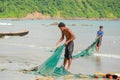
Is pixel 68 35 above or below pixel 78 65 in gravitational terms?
above

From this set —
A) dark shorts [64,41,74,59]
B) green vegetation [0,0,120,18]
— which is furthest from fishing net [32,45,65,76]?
green vegetation [0,0,120,18]

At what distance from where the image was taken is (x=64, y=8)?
17050cm

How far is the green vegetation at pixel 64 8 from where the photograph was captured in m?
164

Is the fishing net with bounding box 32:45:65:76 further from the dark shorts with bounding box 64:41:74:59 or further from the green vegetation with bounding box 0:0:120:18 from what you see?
the green vegetation with bounding box 0:0:120:18

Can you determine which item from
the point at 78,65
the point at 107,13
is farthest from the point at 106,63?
the point at 107,13

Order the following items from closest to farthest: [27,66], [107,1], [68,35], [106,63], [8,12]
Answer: [68,35], [27,66], [106,63], [8,12], [107,1]

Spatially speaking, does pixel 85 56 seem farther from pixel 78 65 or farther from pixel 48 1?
pixel 48 1

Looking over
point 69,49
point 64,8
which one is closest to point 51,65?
point 69,49

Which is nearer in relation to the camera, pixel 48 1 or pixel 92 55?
pixel 92 55

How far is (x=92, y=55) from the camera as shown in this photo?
22.5 m

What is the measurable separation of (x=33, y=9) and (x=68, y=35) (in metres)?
153

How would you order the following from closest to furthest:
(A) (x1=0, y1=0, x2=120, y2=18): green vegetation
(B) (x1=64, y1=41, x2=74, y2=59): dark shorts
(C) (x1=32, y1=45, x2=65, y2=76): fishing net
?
(B) (x1=64, y1=41, x2=74, y2=59): dark shorts, (C) (x1=32, y1=45, x2=65, y2=76): fishing net, (A) (x1=0, y1=0, x2=120, y2=18): green vegetation

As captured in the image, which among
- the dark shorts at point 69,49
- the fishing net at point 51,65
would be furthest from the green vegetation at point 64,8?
the dark shorts at point 69,49

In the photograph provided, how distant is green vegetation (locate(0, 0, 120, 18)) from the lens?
6437 inches
